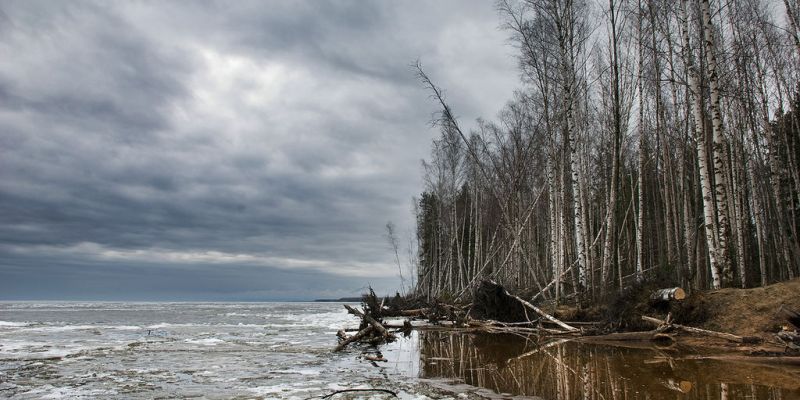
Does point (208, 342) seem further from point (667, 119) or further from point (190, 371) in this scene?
point (667, 119)

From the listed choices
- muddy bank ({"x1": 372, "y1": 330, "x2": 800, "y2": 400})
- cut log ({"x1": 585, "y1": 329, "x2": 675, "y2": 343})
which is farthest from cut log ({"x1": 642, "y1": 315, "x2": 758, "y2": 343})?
muddy bank ({"x1": 372, "y1": 330, "x2": 800, "y2": 400})

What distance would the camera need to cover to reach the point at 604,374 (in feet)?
21.3

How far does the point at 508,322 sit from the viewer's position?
1535 cm

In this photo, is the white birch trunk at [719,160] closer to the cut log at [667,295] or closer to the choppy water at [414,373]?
the cut log at [667,295]

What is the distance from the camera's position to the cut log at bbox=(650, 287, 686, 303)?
33.4 feet

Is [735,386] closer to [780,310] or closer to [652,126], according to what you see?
[780,310]

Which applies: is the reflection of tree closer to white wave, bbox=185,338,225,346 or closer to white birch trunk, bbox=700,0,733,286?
white birch trunk, bbox=700,0,733,286

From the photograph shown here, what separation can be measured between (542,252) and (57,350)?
106 feet

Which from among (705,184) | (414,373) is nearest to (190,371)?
(414,373)

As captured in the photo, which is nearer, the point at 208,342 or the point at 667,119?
the point at 208,342

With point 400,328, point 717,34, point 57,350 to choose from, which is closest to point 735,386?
point 400,328

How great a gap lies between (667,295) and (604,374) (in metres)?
4.97

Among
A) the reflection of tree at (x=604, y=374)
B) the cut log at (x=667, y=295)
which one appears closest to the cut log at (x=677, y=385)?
the reflection of tree at (x=604, y=374)

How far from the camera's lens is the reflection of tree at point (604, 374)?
526cm
